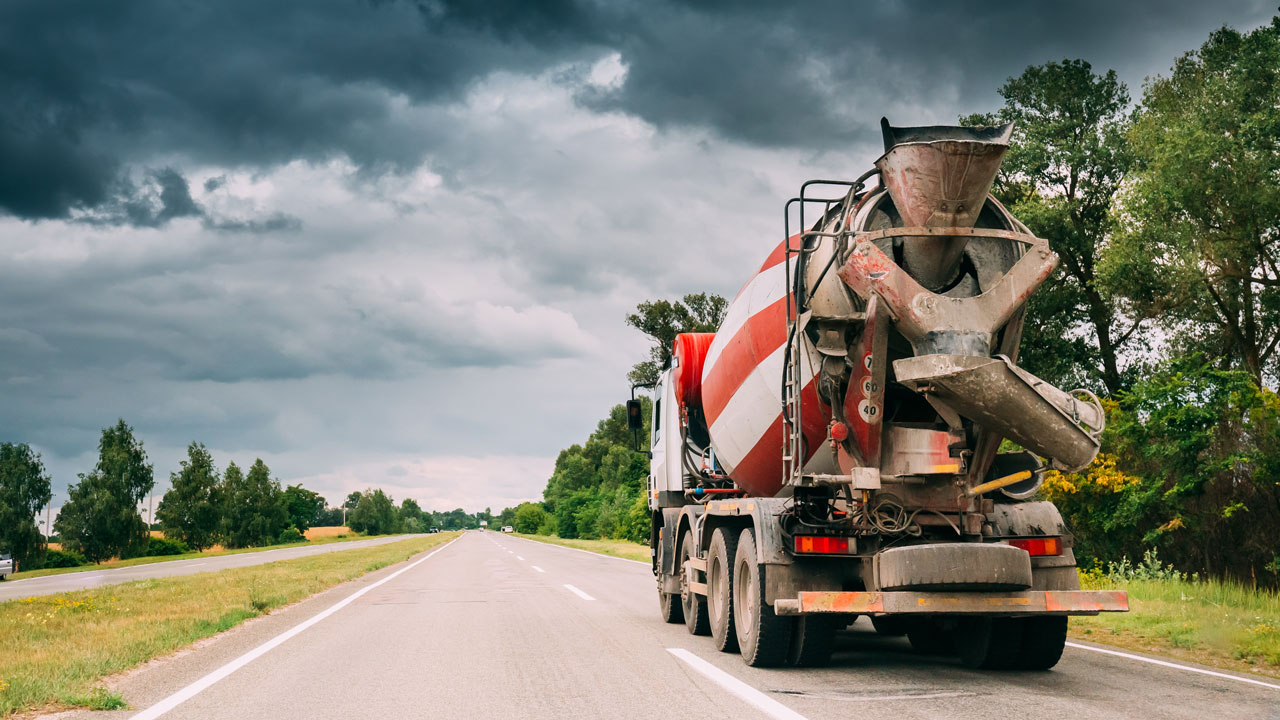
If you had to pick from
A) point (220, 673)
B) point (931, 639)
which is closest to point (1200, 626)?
point (931, 639)

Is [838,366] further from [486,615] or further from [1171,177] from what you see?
[1171,177]

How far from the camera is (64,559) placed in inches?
2325

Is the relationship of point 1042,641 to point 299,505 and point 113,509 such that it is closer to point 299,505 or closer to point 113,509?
point 113,509

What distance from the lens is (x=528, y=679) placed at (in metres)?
7.00

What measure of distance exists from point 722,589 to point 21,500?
228 feet

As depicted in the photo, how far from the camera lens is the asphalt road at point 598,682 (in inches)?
228

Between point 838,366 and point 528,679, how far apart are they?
330 centimetres

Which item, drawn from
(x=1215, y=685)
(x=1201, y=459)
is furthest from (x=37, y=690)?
(x=1201, y=459)

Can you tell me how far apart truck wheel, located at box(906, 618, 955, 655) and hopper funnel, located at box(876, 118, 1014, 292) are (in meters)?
3.57

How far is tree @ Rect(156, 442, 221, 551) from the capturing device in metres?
70.3

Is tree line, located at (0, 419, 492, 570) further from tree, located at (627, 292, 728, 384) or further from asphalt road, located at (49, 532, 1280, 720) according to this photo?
asphalt road, located at (49, 532, 1280, 720)

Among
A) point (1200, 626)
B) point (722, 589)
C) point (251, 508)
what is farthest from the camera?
point (251, 508)

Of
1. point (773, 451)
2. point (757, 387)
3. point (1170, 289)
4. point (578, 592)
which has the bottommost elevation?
point (578, 592)

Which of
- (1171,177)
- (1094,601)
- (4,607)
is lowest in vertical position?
(4,607)
